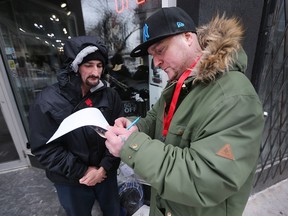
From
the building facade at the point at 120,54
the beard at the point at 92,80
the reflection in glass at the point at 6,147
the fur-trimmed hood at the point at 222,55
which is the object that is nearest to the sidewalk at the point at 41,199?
the building facade at the point at 120,54

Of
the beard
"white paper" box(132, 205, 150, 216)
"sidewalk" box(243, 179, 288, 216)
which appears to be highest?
the beard

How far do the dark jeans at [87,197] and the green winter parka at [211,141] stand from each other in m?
1.16

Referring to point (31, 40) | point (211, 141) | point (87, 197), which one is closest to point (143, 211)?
point (87, 197)

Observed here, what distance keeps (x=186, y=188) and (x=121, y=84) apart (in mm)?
2404

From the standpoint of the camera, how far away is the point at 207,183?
0.76 metres

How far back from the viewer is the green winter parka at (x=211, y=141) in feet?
2.51

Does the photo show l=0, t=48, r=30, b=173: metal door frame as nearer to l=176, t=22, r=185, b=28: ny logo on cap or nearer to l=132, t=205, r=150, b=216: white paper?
l=132, t=205, r=150, b=216: white paper

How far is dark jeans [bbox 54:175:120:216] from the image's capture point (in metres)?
1.76

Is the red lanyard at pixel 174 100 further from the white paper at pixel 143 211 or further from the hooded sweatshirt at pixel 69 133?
the white paper at pixel 143 211

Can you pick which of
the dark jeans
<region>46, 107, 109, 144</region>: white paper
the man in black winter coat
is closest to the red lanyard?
<region>46, 107, 109, 144</region>: white paper

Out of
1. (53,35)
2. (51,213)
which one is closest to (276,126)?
(51,213)

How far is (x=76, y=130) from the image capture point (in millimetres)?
1599

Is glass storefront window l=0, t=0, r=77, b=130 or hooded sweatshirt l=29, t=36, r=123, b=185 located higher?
glass storefront window l=0, t=0, r=77, b=130

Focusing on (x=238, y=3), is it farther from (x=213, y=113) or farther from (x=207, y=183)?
(x=207, y=183)
